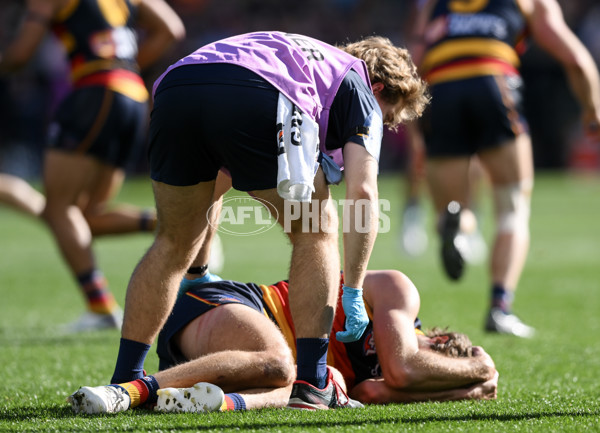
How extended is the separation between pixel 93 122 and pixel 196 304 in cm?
265

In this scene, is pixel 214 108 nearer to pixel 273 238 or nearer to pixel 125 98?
pixel 125 98

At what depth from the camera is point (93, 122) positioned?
Result: 5879 mm

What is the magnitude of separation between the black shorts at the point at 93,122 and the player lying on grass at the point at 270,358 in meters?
2.41

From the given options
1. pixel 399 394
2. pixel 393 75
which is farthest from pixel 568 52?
pixel 399 394

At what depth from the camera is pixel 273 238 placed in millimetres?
13195

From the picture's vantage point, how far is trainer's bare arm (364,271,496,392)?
11.2ft

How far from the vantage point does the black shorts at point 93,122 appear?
5.86 metres

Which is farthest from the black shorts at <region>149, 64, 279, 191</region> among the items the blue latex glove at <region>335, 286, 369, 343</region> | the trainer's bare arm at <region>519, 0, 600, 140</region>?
the trainer's bare arm at <region>519, 0, 600, 140</region>

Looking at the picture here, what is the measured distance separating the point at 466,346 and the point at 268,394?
33.3 inches

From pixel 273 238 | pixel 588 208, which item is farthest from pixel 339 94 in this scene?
pixel 588 208

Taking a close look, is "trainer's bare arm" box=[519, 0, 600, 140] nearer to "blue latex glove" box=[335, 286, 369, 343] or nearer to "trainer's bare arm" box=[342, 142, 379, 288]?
"trainer's bare arm" box=[342, 142, 379, 288]

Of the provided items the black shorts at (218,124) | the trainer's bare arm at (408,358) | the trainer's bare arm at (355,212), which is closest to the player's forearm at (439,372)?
the trainer's bare arm at (408,358)

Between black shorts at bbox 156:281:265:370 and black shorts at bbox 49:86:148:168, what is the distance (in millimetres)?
2486

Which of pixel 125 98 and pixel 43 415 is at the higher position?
pixel 125 98
